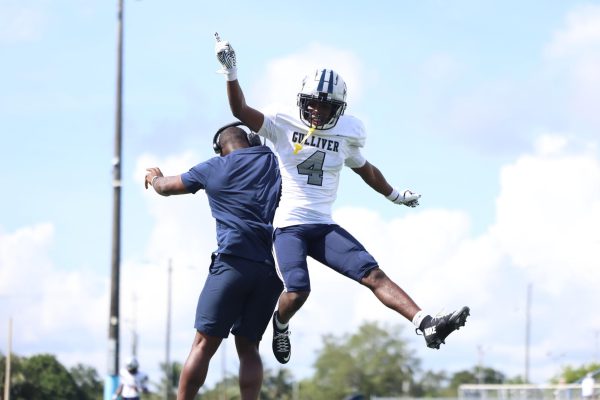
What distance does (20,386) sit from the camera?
35.3m

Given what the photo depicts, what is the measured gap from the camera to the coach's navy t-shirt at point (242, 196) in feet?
33.2

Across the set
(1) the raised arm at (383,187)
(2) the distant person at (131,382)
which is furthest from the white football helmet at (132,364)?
(1) the raised arm at (383,187)

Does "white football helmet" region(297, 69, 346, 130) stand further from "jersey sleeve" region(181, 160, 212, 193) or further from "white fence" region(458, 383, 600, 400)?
"white fence" region(458, 383, 600, 400)

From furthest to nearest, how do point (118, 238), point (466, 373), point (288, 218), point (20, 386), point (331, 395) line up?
point (466, 373) < point (331, 395) < point (20, 386) < point (118, 238) < point (288, 218)

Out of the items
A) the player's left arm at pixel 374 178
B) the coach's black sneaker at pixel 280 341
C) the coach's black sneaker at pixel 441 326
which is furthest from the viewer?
the player's left arm at pixel 374 178

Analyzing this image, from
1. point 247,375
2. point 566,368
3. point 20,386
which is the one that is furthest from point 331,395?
point 247,375

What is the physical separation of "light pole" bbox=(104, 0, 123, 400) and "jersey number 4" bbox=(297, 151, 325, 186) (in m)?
17.0

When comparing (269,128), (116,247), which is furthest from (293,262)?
(116,247)

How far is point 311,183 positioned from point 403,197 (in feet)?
4.92

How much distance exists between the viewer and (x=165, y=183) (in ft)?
33.8

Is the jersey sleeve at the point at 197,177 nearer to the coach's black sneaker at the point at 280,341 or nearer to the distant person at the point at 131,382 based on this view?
the coach's black sneaker at the point at 280,341

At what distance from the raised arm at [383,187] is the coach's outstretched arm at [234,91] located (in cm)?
121

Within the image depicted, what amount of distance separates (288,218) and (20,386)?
27.0m

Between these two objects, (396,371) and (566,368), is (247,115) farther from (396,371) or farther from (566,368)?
(396,371)
